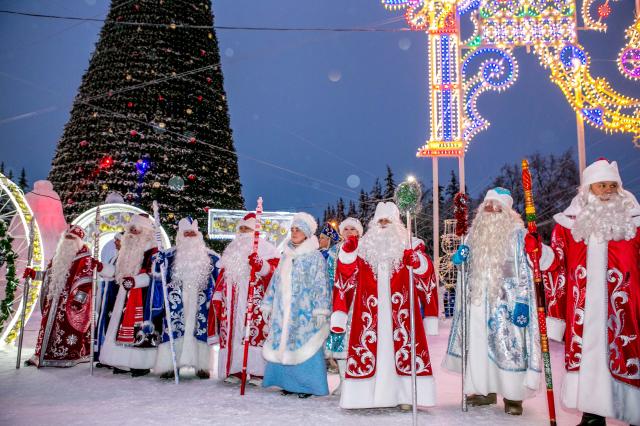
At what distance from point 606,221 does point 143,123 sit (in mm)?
11284

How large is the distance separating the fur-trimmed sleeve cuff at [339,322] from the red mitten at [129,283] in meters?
2.78

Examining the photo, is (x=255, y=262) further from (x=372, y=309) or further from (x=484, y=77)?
(x=484, y=77)

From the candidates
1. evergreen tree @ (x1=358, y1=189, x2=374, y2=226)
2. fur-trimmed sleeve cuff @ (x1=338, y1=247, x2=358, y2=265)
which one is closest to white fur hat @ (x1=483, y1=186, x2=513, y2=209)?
fur-trimmed sleeve cuff @ (x1=338, y1=247, x2=358, y2=265)

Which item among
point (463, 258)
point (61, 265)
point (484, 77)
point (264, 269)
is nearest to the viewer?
point (463, 258)

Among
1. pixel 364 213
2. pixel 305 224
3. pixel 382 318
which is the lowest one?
pixel 382 318

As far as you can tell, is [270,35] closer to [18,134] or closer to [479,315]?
[18,134]

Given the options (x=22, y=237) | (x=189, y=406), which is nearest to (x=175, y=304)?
(x=189, y=406)

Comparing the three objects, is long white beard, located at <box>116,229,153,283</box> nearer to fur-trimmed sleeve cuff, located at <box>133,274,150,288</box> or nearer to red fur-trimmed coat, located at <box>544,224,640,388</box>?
fur-trimmed sleeve cuff, located at <box>133,274,150,288</box>

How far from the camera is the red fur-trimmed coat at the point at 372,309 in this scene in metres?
4.54

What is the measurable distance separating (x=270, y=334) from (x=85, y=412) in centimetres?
176

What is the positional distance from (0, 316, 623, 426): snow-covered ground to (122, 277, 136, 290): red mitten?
1049 mm

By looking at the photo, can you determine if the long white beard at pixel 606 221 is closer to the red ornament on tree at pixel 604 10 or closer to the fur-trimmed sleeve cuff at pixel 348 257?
the fur-trimmed sleeve cuff at pixel 348 257

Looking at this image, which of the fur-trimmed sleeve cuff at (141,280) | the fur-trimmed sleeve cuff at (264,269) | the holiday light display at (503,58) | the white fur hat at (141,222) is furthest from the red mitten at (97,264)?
the holiday light display at (503,58)

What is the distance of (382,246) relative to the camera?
15.8ft
